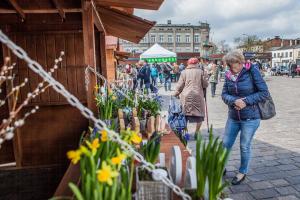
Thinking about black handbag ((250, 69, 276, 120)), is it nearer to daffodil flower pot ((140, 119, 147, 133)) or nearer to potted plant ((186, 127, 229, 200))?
daffodil flower pot ((140, 119, 147, 133))


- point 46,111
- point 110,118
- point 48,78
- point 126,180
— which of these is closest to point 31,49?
point 46,111

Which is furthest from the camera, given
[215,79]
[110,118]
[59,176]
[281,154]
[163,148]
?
[215,79]

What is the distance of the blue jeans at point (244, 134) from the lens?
3695 mm

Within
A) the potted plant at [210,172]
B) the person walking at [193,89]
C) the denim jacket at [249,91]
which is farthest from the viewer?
the person walking at [193,89]

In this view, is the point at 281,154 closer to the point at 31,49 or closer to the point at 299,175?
the point at 299,175

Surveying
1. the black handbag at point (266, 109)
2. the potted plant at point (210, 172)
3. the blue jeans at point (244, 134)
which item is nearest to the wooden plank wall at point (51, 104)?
the blue jeans at point (244, 134)

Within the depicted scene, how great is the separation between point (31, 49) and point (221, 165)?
3636mm

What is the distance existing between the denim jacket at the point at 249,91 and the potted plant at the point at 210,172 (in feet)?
7.26

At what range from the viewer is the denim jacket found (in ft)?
11.8

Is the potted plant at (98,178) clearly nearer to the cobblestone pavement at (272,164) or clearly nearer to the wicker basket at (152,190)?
the wicker basket at (152,190)

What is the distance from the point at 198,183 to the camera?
1.57 m

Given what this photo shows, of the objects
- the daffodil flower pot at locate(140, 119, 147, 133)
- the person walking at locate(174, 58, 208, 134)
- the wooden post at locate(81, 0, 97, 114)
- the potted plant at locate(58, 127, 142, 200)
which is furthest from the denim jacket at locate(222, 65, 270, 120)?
the potted plant at locate(58, 127, 142, 200)

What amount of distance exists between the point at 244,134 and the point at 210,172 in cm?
236

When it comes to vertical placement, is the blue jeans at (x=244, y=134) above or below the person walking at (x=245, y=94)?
below
